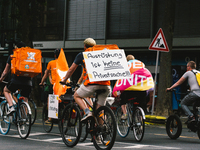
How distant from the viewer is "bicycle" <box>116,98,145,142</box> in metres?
7.98

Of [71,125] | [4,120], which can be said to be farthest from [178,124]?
[4,120]

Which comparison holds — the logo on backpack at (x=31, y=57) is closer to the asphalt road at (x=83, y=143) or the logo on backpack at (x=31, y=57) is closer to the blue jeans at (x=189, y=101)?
the asphalt road at (x=83, y=143)

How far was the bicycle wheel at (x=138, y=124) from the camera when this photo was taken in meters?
7.94

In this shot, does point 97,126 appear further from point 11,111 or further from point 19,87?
point 19,87

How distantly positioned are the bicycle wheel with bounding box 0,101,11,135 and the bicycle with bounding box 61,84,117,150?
213cm

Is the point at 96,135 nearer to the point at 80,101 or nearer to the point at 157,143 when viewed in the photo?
the point at 80,101

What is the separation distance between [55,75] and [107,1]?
11480 millimetres

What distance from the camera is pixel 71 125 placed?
23.4ft

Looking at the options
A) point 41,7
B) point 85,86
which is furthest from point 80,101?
point 41,7

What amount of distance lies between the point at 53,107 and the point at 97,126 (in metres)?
2.85

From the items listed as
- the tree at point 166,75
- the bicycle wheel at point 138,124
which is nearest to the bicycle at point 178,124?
the bicycle wheel at point 138,124

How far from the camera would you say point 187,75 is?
905 centimetres

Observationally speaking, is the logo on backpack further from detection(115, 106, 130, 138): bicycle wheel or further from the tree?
the tree

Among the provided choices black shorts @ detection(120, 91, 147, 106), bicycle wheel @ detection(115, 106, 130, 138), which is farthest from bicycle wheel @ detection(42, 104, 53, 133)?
black shorts @ detection(120, 91, 147, 106)
